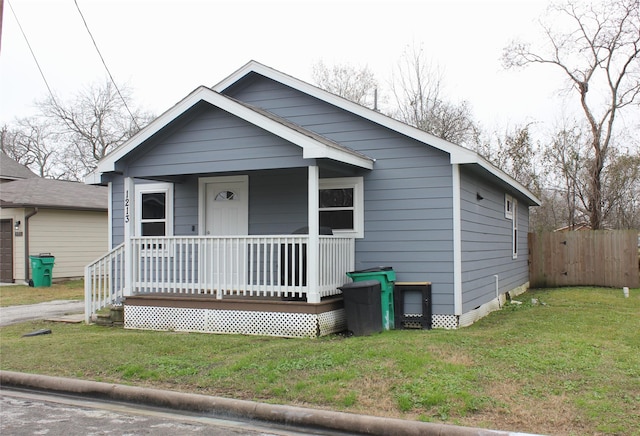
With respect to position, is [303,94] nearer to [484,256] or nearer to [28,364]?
[484,256]

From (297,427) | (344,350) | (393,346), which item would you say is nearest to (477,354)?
(393,346)

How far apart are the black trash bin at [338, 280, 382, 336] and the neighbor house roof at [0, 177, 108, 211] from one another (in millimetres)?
14157

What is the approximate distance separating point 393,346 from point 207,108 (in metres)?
5.20

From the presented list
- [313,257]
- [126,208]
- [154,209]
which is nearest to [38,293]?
[154,209]

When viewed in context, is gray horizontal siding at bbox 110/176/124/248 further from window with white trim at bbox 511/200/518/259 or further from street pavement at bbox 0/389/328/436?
window with white trim at bbox 511/200/518/259

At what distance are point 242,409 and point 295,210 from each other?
19.6ft

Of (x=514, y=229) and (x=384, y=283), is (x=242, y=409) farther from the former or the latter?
(x=514, y=229)

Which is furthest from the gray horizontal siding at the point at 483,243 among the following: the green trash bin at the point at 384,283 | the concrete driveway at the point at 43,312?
the concrete driveway at the point at 43,312

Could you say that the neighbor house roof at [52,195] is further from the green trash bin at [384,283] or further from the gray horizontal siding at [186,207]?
the green trash bin at [384,283]

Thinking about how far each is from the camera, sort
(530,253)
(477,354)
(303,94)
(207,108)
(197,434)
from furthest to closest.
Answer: (530,253)
(303,94)
(207,108)
(477,354)
(197,434)

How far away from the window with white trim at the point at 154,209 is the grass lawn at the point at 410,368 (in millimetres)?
2911

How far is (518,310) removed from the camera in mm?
12617

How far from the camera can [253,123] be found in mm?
9570

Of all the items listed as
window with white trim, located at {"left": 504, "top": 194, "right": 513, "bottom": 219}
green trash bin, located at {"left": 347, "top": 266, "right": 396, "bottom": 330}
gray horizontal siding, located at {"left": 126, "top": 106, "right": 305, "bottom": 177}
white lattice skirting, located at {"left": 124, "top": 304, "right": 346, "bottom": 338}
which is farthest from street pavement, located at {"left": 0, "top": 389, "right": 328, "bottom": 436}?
window with white trim, located at {"left": 504, "top": 194, "right": 513, "bottom": 219}
